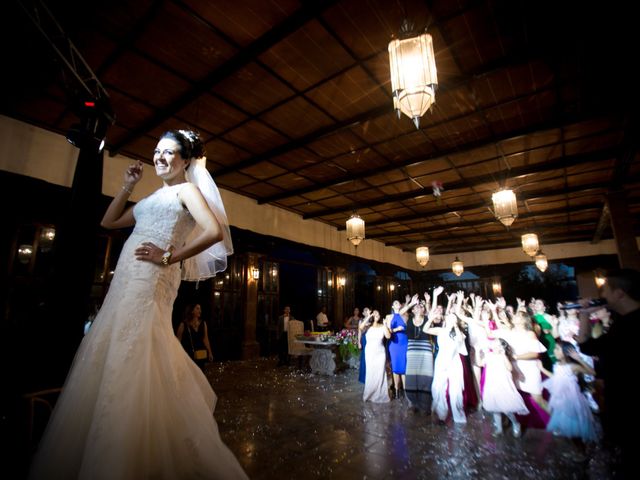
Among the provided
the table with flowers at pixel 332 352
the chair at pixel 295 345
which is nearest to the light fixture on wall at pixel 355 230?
the table with flowers at pixel 332 352

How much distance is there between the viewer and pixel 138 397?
3.75 feet

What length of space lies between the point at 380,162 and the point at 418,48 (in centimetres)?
458

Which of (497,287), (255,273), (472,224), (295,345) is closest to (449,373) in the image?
(295,345)

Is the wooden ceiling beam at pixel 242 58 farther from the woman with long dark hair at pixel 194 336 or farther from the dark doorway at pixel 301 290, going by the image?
the dark doorway at pixel 301 290

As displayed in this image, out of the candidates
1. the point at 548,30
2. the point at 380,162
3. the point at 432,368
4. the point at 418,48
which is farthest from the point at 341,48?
the point at 432,368

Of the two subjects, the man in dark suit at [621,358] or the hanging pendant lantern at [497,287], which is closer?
the man in dark suit at [621,358]

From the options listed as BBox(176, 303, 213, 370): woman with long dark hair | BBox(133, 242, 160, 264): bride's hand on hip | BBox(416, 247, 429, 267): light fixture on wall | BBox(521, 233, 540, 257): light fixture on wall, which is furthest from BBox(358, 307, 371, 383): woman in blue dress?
BBox(521, 233, 540, 257): light fixture on wall

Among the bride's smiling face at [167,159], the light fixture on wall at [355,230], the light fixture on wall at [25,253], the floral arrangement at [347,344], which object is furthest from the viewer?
the light fixture on wall at [355,230]

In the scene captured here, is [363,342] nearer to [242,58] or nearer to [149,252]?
[242,58]

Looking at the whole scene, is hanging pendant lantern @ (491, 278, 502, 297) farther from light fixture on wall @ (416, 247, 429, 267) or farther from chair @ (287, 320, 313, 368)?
chair @ (287, 320, 313, 368)

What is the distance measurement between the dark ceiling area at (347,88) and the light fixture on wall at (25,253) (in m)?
2.34

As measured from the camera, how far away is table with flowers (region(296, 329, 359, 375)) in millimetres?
7453

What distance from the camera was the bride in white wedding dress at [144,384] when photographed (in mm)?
1077

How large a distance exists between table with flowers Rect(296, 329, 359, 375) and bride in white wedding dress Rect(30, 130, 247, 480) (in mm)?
6284
